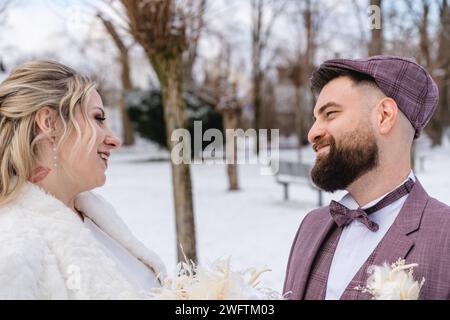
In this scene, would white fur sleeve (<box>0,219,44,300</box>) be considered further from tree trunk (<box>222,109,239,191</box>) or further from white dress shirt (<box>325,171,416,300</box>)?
tree trunk (<box>222,109,239,191</box>)

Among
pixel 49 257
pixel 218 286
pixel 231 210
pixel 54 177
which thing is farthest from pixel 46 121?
pixel 231 210

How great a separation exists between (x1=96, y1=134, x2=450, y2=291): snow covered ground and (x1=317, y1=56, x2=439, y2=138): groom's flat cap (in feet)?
3.50

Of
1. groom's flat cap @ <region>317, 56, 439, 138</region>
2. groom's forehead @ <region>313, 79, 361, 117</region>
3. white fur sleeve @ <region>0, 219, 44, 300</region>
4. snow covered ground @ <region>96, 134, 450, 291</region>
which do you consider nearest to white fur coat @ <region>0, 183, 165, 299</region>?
white fur sleeve @ <region>0, 219, 44, 300</region>

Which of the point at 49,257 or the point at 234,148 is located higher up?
the point at 49,257

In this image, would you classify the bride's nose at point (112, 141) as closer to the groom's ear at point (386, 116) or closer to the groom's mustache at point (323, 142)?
the groom's mustache at point (323, 142)

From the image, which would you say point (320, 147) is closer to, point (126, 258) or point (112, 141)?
point (112, 141)

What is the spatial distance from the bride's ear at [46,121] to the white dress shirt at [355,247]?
33.7 inches

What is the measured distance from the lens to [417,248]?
1.32m

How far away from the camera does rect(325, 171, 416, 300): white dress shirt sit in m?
1.41

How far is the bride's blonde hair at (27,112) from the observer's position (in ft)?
4.58

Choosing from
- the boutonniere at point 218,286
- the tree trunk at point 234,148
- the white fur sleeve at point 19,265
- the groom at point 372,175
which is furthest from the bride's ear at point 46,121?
the tree trunk at point 234,148

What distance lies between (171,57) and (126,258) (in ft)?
8.77

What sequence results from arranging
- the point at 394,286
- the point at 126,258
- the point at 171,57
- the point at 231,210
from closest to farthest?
1. the point at 394,286
2. the point at 126,258
3. the point at 171,57
4. the point at 231,210

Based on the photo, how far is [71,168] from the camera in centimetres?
147
